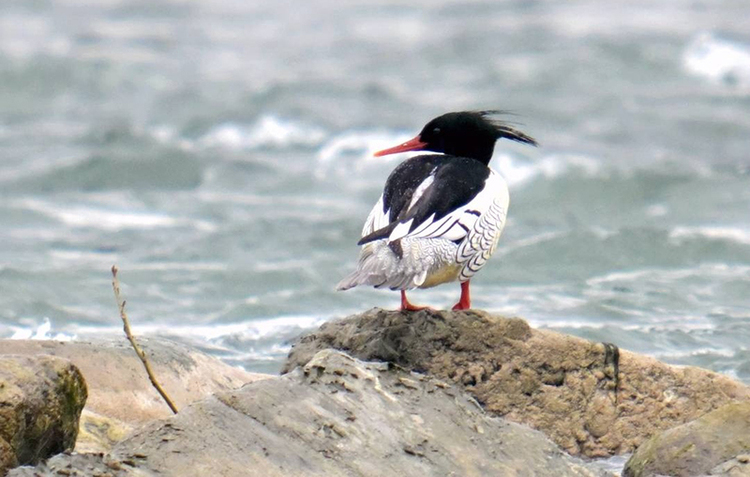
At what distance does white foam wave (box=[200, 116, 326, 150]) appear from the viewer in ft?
59.2

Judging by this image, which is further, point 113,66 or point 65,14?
point 65,14

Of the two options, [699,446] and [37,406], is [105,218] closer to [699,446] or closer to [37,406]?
[37,406]

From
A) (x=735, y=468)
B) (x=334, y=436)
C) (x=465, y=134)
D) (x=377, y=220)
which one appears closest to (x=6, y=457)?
(x=334, y=436)

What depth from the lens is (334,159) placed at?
17.3 meters

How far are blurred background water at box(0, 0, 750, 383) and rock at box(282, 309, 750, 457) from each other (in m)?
2.10

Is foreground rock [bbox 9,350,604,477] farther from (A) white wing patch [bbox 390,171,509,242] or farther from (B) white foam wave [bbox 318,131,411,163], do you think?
(B) white foam wave [bbox 318,131,411,163]

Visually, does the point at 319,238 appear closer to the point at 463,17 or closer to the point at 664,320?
the point at 664,320

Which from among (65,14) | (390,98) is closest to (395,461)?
(390,98)

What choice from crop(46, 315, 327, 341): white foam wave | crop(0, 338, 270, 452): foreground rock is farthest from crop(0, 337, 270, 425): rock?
crop(46, 315, 327, 341): white foam wave

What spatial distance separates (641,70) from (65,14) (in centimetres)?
1195

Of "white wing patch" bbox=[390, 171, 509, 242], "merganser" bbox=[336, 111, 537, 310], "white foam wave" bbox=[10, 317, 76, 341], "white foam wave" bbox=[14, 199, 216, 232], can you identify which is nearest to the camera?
"merganser" bbox=[336, 111, 537, 310]

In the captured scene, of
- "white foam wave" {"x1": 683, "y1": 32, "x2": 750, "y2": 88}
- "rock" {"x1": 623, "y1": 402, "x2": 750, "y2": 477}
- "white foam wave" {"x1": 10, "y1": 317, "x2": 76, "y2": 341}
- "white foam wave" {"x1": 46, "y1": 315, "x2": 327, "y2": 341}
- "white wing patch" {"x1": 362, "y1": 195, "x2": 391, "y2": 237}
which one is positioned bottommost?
"white foam wave" {"x1": 10, "y1": 317, "x2": 76, "y2": 341}

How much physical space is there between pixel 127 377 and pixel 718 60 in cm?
1650

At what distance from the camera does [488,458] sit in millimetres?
5098
